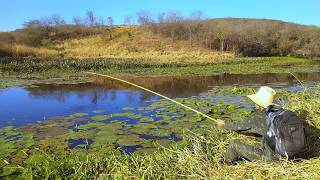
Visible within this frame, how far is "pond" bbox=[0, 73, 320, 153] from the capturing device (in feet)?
23.8

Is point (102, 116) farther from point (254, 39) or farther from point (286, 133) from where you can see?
point (254, 39)

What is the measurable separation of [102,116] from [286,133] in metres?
5.97

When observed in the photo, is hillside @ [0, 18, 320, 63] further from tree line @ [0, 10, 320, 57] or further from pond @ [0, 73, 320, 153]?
pond @ [0, 73, 320, 153]

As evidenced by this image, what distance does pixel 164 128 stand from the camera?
7.93m

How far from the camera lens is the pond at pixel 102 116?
7.25 meters

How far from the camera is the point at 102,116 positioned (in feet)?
30.9

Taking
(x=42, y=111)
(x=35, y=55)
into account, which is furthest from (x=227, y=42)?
(x=42, y=111)

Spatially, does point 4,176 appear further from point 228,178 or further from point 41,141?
point 228,178

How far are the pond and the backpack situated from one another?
2.77 meters

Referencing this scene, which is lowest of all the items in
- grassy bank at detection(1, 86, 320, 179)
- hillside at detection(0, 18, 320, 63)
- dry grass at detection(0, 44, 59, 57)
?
grassy bank at detection(1, 86, 320, 179)

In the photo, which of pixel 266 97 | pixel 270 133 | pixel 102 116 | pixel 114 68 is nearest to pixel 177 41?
pixel 114 68

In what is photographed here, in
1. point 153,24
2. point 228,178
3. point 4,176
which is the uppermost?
point 153,24

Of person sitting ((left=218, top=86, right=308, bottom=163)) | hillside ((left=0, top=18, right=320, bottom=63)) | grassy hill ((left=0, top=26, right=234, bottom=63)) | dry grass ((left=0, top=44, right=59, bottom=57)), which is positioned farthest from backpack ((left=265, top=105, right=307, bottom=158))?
hillside ((left=0, top=18, right=320, bottom=63))

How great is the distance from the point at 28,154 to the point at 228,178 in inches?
138
